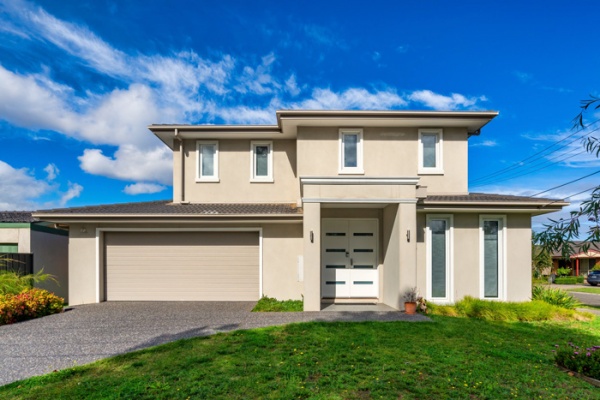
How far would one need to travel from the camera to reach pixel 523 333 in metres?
7.74

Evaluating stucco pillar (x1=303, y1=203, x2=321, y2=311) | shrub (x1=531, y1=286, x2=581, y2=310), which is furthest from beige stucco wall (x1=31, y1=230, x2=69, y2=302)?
shrub (x1=531, y1=286, x2=581, y2=310)

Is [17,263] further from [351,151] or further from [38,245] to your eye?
[351,151]

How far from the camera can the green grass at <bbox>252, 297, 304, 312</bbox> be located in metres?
9.76

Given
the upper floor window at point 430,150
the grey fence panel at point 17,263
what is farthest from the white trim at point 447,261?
the grey fence panel at point 17,263

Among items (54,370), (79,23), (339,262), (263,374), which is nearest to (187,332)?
(54,370)

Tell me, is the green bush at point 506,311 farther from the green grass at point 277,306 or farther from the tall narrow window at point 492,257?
the green grass at point 277,306

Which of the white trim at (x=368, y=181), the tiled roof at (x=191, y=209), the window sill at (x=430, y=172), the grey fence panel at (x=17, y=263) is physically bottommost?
the grey fence panel at (x=17, y=263)

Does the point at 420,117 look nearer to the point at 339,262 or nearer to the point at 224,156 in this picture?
the point at 339,262

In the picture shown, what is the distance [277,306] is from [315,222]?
2710 millimetres

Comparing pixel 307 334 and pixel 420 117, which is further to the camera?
pixel 420 117

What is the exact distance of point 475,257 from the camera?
35.4 feet

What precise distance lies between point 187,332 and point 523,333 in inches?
293

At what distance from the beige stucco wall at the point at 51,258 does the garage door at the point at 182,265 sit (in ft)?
9.19

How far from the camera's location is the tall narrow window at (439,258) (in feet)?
35.0
